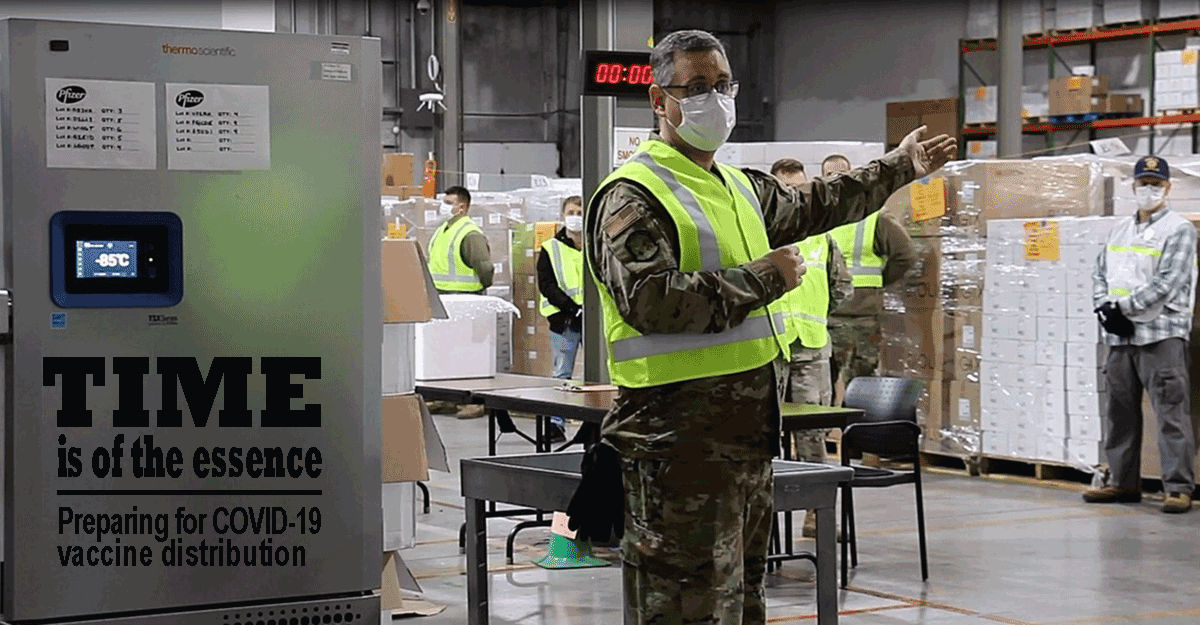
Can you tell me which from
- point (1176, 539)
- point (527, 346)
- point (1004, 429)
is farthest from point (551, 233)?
point (1176, 539)

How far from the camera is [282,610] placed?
4.04 metres

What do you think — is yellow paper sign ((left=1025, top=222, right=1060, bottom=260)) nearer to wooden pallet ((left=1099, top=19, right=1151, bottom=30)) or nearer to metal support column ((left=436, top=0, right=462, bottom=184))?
wooden pallet ((left=1099, top=19, right=1151, bottom=30))

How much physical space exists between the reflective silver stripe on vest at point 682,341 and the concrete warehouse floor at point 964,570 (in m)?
3.27

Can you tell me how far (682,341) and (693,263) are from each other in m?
0.18

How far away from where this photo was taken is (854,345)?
35.9 feet

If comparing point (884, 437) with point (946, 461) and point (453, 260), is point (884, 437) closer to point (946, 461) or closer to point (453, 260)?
point (946, 461)

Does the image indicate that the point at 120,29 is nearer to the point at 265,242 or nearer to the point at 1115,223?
the point at 265,242

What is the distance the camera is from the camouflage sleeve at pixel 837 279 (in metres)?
9.29

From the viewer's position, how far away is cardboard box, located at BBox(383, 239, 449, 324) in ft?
18.5

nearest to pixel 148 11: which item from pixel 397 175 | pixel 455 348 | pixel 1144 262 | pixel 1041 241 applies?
pixel 455 348

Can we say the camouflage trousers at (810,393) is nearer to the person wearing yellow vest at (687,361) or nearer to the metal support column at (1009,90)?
the person wearing yellow vest at (687,361)

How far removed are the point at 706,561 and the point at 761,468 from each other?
28cm

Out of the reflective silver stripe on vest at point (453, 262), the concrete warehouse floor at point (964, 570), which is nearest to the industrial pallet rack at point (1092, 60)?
the reflective silver stripe on vest at point (453, 262)

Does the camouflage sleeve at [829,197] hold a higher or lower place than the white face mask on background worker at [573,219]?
lower
